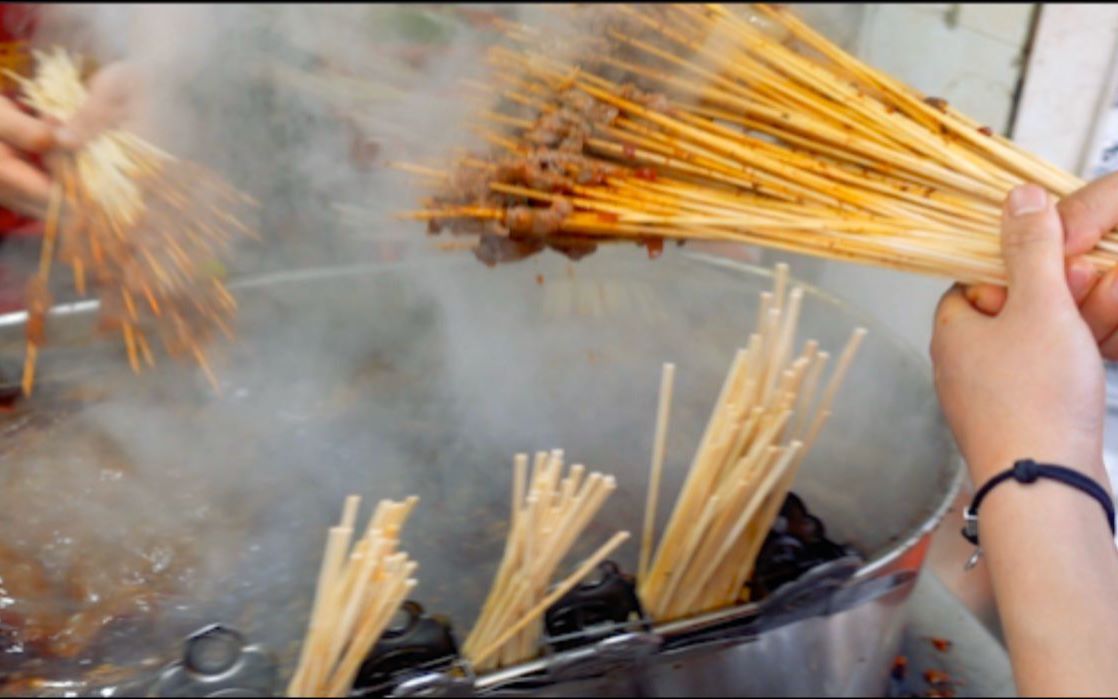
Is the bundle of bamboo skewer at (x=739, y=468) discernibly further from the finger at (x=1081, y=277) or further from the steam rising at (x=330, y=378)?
the steam rising at (x=330, y=378)

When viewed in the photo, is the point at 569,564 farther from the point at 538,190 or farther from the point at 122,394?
the point at 122,394

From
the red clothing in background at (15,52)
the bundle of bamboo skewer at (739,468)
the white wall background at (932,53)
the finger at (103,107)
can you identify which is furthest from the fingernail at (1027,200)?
the red clothing in background at (15,52)

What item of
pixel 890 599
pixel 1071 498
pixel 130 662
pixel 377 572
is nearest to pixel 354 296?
pixel 130 662

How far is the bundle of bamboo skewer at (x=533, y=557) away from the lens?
118cm

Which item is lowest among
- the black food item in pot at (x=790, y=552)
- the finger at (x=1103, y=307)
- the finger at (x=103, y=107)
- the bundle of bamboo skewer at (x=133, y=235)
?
the black food item in pot at (x=790, y=552)

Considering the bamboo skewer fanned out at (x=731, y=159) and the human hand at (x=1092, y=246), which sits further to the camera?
the bamboo skewer fanned out at (x=731, y=159)

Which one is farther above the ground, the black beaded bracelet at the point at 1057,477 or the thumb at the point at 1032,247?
the thumb at the point at 1032,247

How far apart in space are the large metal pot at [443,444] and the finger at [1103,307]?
18.7 inches

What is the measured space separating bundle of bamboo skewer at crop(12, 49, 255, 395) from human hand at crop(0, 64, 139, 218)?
0.07 ft

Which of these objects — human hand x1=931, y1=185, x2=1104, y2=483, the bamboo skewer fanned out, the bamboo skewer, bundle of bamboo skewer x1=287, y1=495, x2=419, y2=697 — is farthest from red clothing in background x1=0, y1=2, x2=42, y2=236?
human hand x1=931, y1=185, x2=1104, y2=483

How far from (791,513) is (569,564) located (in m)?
0.39

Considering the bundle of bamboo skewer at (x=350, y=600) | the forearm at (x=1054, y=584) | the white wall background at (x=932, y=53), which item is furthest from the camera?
the white wall background at (x=932, y=53)

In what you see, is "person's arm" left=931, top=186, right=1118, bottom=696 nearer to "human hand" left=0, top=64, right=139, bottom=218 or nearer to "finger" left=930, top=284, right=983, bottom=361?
"finger" left=930, top=284, right=983, bottom=361

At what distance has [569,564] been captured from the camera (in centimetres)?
164
